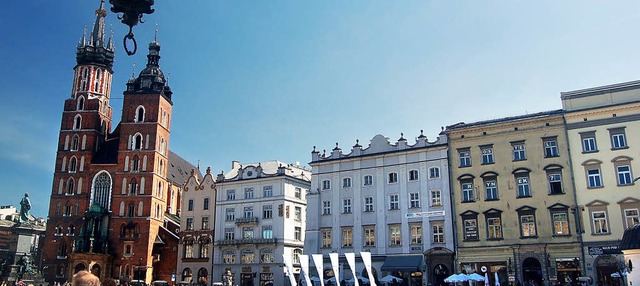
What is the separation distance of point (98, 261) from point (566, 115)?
53.7 meters

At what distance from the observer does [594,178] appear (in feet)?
129

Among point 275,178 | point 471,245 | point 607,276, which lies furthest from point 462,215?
point 275,178

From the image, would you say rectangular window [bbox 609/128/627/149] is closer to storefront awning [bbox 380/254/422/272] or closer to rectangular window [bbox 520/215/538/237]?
rectangular window [bbox 520/215/538/237]

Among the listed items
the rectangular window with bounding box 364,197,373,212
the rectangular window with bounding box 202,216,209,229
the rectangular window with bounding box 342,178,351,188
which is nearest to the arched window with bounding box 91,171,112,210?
the rectangular window with bounding box 202,216,209,229

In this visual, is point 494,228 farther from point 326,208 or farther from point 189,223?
point 189,223

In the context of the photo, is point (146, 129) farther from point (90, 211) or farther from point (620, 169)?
point (620, 169)

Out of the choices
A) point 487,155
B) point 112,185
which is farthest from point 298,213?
point 112,185

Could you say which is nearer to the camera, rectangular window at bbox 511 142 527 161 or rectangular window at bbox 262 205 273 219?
rectangular window at bbox 511 142 527 161

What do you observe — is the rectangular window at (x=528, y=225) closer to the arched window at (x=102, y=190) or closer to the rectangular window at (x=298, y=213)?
the rectangular window at (x=298, y=213)

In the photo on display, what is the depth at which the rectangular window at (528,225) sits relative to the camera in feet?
132

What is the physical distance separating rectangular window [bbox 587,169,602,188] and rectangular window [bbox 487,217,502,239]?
689 cm

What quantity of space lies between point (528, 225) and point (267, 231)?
25952 millimetres

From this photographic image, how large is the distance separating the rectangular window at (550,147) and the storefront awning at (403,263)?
1235 centimetres

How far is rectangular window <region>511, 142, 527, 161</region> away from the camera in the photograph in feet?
137
